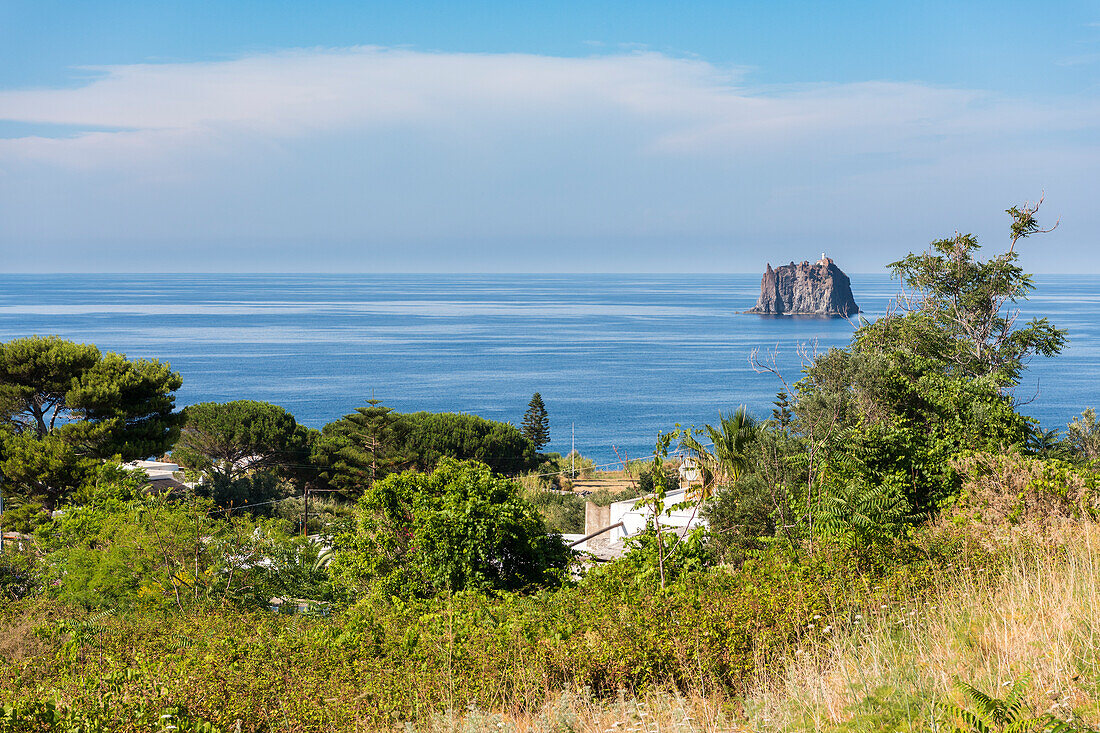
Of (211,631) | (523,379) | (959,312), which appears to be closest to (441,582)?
(211,631)

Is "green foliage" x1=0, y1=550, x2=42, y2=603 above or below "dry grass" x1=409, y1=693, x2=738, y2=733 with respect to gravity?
below

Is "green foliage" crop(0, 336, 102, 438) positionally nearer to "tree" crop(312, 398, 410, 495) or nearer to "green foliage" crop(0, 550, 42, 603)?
"green foliage" crop(0, 550, 42, 603)

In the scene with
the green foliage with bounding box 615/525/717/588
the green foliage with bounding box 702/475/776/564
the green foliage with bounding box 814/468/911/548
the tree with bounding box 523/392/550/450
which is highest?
the green foliage with bounding box 814/468/911/548

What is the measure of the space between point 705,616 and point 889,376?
6.26 meters

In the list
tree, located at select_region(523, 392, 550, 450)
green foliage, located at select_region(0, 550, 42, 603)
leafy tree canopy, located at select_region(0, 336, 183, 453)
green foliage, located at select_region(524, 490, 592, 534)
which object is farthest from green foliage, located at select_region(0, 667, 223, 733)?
tree, located at select_region(523, 392, 550, 450)

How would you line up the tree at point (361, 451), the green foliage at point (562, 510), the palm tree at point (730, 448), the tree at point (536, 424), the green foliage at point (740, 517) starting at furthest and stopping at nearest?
the tree at point (536, 424), the tree at point (361, 451), the green foliage at point (562, 510), the palm tree at point (730, 448), the green foliage at point (740, 517)

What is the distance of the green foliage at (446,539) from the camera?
8.43 meters

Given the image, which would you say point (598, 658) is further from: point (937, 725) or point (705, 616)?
point (937, 725)

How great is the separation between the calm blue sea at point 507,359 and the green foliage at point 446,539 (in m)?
20.6

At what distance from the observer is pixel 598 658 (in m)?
4.80

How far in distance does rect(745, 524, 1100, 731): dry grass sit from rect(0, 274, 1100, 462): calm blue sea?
79.4 ft

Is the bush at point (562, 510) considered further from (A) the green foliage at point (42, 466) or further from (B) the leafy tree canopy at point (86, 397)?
(A) the green foliage at point (42, 466)

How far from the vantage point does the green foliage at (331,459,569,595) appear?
8430mm

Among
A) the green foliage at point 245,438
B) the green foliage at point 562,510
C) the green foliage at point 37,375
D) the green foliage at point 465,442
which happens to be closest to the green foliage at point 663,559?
the green foliage at point 562,510
